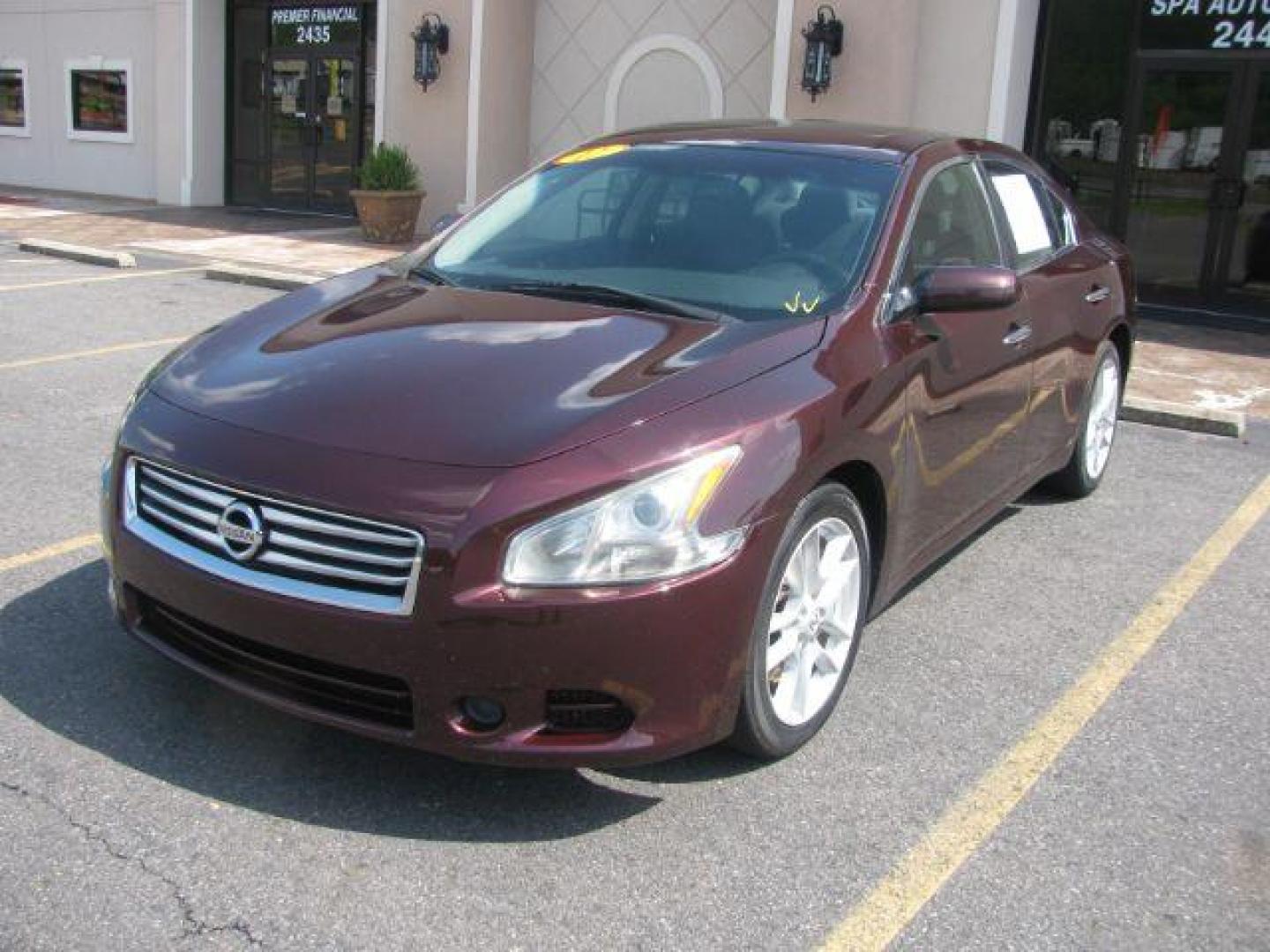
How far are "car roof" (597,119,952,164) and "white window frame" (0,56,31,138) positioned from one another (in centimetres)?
2021

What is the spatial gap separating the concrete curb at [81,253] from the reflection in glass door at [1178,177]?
9805 millimetres

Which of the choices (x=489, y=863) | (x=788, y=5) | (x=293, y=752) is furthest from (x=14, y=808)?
(x=788, y=5)

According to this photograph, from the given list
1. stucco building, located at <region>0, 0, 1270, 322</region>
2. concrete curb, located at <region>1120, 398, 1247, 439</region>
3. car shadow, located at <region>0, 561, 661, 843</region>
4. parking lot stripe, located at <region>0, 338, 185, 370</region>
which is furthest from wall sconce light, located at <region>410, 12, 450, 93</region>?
car shadow, located at <region>0, 561, 661, 843</region>

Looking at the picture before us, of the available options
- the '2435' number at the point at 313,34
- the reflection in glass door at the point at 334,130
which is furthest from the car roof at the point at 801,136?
the '2435' number at the point at 313,34

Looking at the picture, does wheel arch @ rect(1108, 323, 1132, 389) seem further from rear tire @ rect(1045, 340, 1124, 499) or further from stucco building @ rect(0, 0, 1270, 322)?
stucco building @ rect(0, 0, 1270, 322)

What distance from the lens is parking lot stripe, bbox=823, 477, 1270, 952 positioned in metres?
2.80

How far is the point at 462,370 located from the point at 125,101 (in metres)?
19.5

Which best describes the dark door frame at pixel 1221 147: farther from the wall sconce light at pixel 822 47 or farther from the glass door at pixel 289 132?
the glass door at pixel 289 132

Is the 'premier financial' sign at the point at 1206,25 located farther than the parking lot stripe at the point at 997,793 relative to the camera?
Yes

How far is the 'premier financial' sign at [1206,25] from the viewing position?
11641mm

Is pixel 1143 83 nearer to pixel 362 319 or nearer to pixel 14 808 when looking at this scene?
pixel 362 319

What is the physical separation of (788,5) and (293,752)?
11264 mm

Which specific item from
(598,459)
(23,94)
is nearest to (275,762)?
(598,459)

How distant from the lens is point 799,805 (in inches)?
127
